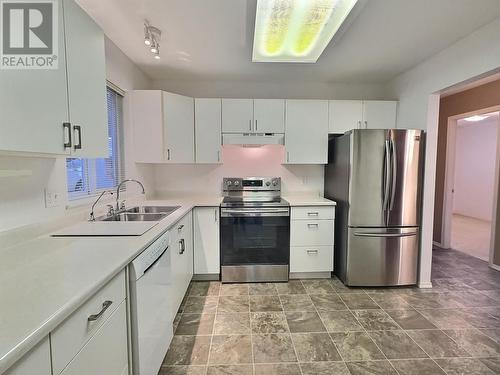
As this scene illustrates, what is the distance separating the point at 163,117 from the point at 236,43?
113 cm

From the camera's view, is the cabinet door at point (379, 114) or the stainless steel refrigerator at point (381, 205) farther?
the cabinet door at point (379, 114)

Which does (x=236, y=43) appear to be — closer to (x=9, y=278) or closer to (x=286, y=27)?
(x=286, y=27)

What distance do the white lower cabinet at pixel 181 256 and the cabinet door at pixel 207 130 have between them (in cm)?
80

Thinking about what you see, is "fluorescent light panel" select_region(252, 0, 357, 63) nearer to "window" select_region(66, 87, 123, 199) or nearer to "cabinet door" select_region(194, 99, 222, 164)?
"cabinet door" select_region(194, 99, 222, 164)

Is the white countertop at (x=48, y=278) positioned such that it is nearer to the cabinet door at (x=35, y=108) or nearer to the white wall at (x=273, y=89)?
the cabinet door at (x=35, y=108)

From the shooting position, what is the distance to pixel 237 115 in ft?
10.2

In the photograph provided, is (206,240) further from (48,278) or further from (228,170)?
(48,278)

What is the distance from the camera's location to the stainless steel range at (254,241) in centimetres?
284

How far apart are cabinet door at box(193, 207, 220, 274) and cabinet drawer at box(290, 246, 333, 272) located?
0.88m

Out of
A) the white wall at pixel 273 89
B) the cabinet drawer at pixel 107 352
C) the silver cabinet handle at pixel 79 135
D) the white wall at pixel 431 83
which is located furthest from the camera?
the white wall at pixel 273 89

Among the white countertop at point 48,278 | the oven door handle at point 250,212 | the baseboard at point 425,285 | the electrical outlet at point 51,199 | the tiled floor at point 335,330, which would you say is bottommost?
the tiled floor at point 335,330

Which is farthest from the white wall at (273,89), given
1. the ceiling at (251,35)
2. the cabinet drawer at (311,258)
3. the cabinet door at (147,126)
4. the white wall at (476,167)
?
the white wall at (476,167)

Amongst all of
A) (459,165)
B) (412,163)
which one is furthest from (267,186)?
(459,165)

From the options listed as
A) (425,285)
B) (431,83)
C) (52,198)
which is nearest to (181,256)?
(52,198)
